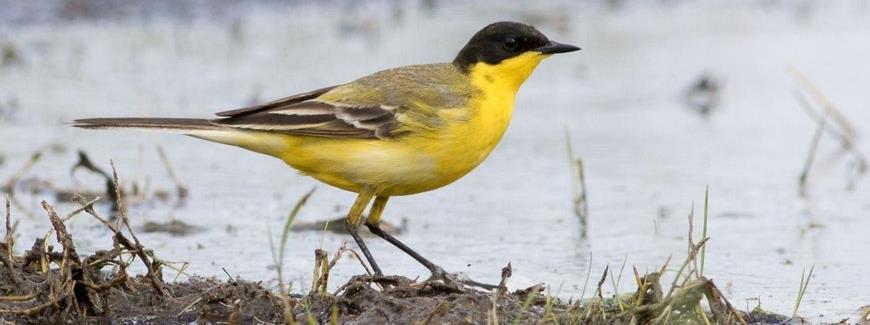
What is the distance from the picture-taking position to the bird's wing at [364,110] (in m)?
7.36

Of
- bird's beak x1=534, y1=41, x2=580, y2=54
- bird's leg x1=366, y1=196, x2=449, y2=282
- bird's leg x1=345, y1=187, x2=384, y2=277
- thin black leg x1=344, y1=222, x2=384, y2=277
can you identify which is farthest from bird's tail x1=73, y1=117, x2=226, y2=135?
bird's beak x1=534, y1=41, x2=580, y2=54

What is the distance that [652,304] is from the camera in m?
6.11

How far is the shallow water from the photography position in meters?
8.27

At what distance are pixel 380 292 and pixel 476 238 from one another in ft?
7.44

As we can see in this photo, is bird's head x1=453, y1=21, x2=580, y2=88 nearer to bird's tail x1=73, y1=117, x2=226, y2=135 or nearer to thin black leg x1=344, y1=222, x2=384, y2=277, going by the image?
thin black leg x1=344, y1=222, x2=384, y2=277

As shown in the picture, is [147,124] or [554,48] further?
[554,48]

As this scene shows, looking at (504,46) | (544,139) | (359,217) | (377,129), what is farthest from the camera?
(544,139)

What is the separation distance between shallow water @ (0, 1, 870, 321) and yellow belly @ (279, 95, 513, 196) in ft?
1.96

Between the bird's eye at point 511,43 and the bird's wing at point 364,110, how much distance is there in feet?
1.16

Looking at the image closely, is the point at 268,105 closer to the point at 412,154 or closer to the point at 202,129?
the point at 202,129

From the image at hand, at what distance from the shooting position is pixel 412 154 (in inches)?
287

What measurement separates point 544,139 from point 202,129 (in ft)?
14.2

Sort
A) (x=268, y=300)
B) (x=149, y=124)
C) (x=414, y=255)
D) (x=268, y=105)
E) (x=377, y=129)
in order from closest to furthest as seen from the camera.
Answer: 1. (x=268, y=300)
2. (x=149, y=124)
3. (x=377, y=129)
4. (x=268, y=105)
5. (x=414, y=255)

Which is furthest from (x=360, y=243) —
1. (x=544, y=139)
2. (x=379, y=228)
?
(x=544, y=139)
